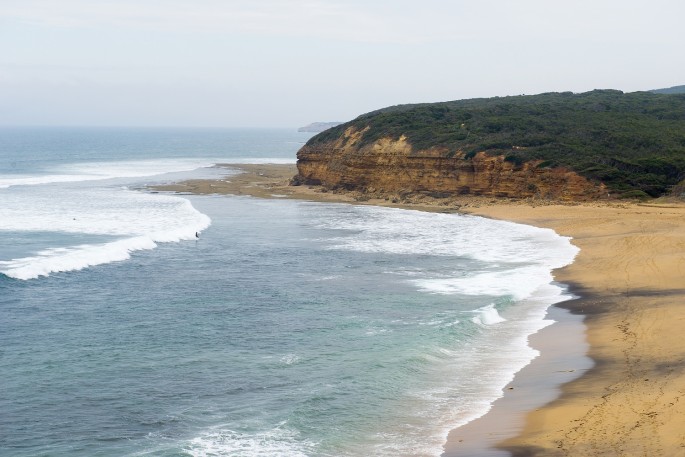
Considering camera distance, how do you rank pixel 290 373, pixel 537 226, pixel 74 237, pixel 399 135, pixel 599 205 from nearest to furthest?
pixel 290 373 < pixel 74 237 < pixel 537 226 < pixel 599 205 < pixel 399 135

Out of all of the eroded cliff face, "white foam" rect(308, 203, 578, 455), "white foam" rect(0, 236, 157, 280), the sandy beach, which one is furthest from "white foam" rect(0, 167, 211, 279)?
the sandy beach

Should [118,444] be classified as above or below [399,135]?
below

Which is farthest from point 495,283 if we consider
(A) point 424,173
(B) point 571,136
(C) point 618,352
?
(B) point 571,136

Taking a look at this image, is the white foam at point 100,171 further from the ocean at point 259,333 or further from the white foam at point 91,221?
the ocean at point 259,333

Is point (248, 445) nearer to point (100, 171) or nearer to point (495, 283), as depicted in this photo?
point (495, 283)

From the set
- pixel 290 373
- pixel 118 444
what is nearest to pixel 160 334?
pixel 290 373

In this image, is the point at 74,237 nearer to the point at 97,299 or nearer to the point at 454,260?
the point at 97,299

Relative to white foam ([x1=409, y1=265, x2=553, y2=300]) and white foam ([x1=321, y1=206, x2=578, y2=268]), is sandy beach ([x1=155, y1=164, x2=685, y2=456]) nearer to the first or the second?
white foam ([x1=409, y1=265, x2=553, y2=300])
